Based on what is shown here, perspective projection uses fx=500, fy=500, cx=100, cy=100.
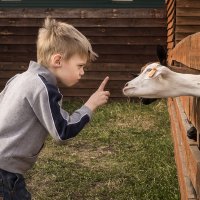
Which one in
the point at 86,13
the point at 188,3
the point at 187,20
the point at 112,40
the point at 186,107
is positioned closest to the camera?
the point at 186,107

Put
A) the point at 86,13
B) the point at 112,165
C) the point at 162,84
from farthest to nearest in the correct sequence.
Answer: the point at 86,13 < the point at 112,165 < the point at 162,84

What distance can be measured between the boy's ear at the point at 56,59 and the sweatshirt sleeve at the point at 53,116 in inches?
5.7

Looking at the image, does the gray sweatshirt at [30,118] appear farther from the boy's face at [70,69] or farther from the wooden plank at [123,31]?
the wooden plank at [123,31]

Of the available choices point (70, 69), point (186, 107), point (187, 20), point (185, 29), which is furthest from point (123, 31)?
point (70, 69)

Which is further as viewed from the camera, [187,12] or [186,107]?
[187,12]

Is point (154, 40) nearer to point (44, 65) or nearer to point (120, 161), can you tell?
point (120, 161)

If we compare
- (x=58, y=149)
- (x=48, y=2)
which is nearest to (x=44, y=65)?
(x=58, y=149)

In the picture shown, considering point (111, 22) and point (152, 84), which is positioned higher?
point (152, 84)

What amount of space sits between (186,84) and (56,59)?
2.27 feet

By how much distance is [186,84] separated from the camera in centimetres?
253

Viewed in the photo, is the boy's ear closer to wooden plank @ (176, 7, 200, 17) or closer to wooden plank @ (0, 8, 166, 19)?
wooden plank @ (176, 7, 200, 17)

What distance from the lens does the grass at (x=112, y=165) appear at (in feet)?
15.3

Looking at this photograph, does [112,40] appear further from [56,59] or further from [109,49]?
[56,59]

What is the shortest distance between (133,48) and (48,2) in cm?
313
